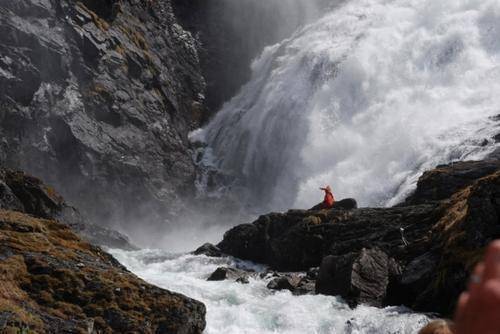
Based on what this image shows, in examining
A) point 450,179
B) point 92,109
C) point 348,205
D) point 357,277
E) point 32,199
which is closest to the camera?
point 357,277

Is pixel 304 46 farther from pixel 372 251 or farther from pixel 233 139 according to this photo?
pixel 372 251

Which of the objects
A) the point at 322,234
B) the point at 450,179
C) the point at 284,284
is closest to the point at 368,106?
the point at 450,179

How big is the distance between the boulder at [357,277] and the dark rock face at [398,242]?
0.03 metres

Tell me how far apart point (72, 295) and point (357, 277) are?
11296 millimetres

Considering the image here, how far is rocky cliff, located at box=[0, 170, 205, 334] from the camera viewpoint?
8273mm

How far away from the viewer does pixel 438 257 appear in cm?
1800

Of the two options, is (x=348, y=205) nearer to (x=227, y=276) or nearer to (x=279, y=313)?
(x=227, y=276)

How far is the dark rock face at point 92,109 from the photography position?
3894cm

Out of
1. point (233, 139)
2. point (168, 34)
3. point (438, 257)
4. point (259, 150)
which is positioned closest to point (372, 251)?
point (438, 257)

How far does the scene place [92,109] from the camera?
4394 cm

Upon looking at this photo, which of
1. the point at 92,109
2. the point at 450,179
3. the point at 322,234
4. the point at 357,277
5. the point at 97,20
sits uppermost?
the point at 97,20

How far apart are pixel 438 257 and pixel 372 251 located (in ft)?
7.80

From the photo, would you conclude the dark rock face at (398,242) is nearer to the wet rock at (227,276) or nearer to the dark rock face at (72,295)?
the wet rock at (227,276)

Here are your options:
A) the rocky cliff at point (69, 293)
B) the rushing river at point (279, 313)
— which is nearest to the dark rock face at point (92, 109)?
the rushing river at point (279, 313)
